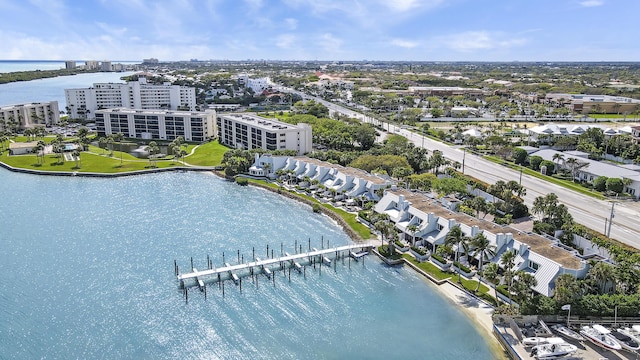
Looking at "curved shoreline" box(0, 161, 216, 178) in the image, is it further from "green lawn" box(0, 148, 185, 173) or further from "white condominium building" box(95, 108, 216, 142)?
"white condominium building" box(95, 108, 216, 142)

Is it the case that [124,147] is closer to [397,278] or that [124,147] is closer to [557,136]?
[397,278]

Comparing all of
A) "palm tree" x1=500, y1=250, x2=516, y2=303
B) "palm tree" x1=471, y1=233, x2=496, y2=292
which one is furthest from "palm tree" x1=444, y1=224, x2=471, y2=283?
"palm tree" x1=500, y1=250, x2=516, y2=303

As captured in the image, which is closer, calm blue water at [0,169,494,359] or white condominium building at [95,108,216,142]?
calm blue water at [0,169,494,359]

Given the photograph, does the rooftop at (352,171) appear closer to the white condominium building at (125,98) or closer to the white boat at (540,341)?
the white boat at (540,341)

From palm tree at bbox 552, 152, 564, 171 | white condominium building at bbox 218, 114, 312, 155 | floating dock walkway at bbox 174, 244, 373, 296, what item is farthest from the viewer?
white condominium building at bbox 218, 114, 312, 155

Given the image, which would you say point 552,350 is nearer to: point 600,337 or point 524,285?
point 600,337
